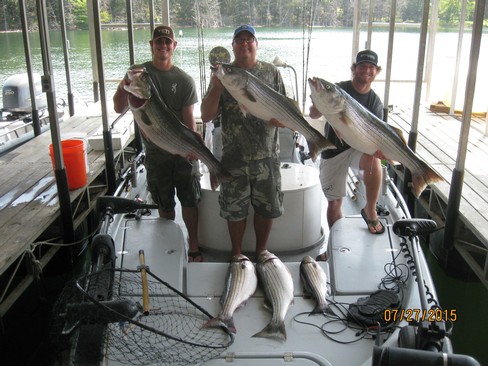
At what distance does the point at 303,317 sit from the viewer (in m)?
2.85

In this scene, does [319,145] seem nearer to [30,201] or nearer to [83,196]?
[30,201]

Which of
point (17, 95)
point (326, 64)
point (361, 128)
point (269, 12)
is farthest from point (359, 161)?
point (326, 64)

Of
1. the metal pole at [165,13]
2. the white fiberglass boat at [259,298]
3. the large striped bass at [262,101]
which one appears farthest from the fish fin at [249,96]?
the metal pole at [165,13]

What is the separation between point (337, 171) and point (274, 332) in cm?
152

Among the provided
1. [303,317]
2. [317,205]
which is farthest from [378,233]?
[303,317]

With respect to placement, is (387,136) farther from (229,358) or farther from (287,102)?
(229,358)

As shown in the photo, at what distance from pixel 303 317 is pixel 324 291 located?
23 cm

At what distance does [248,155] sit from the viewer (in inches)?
128

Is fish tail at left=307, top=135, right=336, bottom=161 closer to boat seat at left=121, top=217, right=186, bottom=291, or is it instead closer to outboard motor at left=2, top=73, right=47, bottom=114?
A: boat seat at left=121, top=217, right=186, bottom=291

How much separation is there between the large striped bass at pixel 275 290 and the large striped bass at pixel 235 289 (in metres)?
0.07

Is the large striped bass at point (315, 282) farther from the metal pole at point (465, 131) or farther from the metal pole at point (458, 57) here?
the metal pole at point (458, 57)

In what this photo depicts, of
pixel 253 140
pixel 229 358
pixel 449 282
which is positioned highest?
pixel 253 140

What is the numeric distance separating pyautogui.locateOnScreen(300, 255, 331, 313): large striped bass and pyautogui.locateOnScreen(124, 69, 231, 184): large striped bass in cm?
74

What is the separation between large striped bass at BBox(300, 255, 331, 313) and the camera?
2902 millimetres
